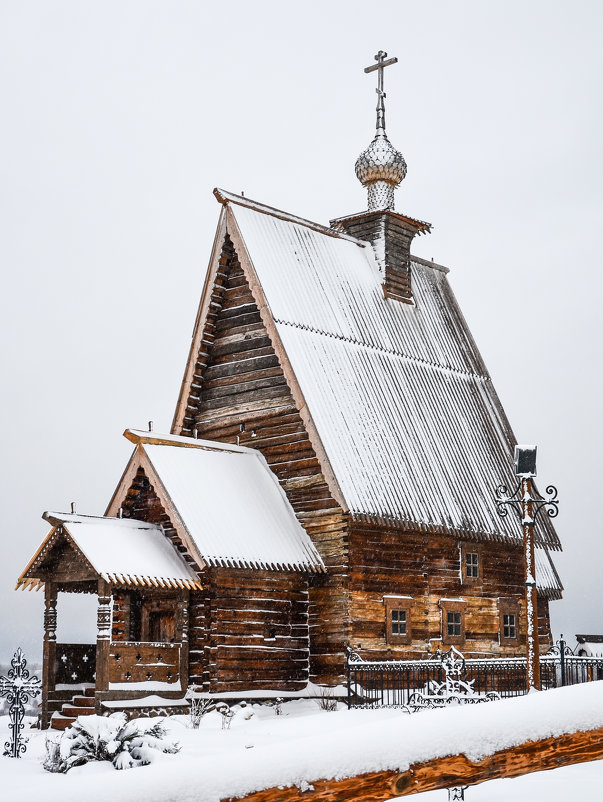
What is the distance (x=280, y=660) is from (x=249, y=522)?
3.10 meters

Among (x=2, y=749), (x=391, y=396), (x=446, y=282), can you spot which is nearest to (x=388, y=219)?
(x=446, y=282)

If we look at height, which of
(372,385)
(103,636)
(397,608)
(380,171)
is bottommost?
(103,636)

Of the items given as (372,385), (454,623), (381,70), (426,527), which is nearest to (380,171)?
(381,70)

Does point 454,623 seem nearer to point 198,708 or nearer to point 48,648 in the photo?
point 198,708

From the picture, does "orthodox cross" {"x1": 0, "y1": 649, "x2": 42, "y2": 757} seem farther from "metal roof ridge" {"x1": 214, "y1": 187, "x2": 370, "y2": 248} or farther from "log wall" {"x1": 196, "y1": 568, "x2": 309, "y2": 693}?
"metal roof ridge" {"x1": 214, "y1": 187, "x2": 370, "y2": 248}

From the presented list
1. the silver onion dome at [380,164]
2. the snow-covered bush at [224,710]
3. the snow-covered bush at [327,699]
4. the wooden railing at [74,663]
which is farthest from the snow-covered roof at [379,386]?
the wooden railing at [74,663]

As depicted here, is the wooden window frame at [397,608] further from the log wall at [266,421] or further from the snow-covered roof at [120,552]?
the snow-covered roof at [120,552]

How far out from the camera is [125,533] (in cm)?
2269

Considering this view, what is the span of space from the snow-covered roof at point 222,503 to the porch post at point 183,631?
0.93m

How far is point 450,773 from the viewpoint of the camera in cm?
605

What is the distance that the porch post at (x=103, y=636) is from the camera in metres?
20.6

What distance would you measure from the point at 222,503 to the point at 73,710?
A: 5558mm

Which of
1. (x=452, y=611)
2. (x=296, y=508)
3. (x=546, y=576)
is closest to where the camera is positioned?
(x=296, y=508)

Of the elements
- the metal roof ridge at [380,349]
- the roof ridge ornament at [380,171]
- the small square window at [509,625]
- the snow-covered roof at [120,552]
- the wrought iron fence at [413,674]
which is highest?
the roof ridge ornament at [380,171]
